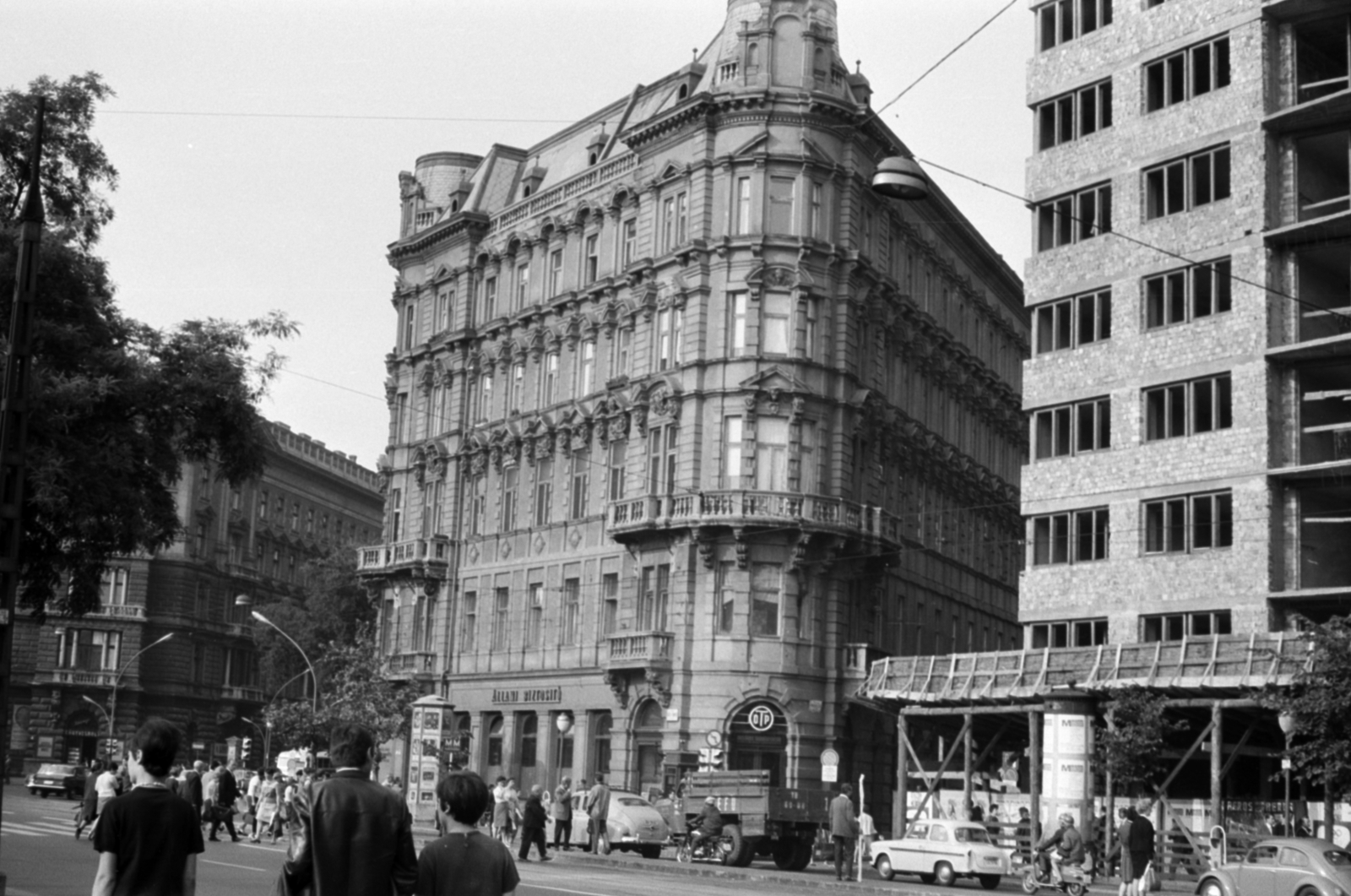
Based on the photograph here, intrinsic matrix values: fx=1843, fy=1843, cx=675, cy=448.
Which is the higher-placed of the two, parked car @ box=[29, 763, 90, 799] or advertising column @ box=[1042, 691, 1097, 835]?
advertising column @ box=[1042, 691, 1097, 835]

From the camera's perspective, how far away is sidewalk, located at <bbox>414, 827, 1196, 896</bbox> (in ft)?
A: 112

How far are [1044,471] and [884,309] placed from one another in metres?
14.1

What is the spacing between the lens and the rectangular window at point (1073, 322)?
46.0 meters

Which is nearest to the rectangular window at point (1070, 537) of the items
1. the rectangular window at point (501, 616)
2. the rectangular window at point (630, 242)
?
the rectangular window at point (630, 242)

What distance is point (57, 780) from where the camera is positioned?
71.7 meters

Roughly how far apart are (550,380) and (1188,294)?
26.8 m

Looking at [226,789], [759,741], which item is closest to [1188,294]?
[759,741]

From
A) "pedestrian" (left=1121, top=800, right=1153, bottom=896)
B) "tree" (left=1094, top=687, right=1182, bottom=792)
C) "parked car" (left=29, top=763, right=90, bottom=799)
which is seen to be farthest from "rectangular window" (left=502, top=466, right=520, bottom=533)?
"pedestrian" (left=1121, top=800, right=1153, bottom=896)

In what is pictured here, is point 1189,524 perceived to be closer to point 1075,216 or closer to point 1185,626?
point 1185,626

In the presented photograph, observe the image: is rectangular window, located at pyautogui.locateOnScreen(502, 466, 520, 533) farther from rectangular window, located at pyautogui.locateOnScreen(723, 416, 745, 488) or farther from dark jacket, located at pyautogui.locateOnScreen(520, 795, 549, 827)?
dark jacket, located at pyautogui.locateOnScreen(520, 795, 549, 827)

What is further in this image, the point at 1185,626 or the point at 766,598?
the point at 766,598

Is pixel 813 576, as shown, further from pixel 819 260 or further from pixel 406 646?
pixel 406 646

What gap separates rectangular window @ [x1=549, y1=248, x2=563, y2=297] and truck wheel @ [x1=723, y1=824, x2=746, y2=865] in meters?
28.1

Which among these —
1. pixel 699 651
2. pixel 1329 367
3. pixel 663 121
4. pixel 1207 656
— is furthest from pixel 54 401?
pixel 663 121
